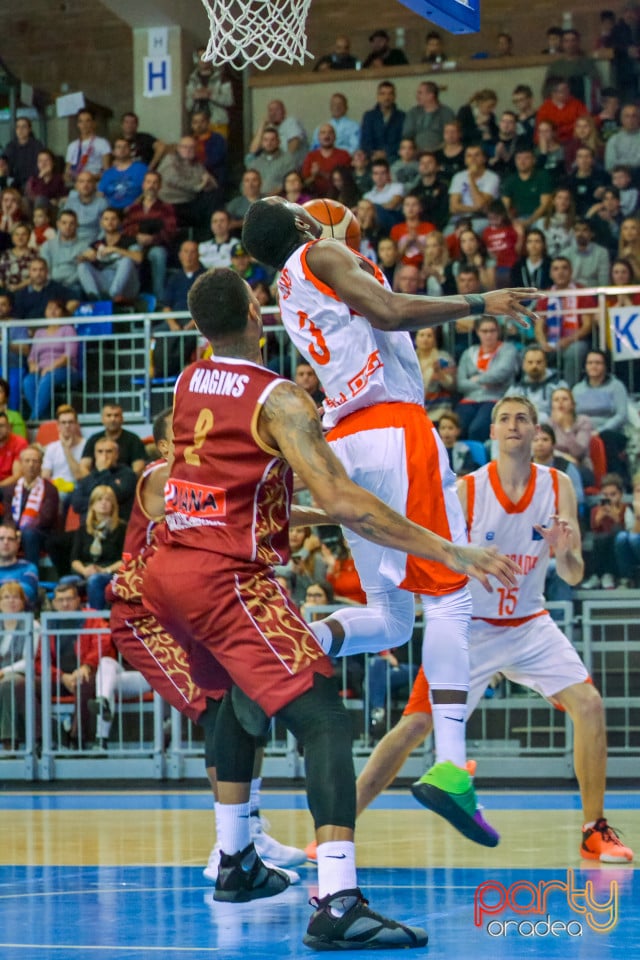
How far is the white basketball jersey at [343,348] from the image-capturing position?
5.73 m

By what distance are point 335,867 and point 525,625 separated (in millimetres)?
2887

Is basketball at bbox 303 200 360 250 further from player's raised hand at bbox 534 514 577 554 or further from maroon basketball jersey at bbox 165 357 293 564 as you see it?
player's raised hand at bbox 534 514 577 554

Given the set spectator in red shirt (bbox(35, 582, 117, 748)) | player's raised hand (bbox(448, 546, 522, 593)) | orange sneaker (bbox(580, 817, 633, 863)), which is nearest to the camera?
player's raised hand (bbox(448, 546, 522, 593))

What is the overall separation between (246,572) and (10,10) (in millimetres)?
18324

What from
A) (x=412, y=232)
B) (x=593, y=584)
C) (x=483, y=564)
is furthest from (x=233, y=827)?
(x=412, y=232)

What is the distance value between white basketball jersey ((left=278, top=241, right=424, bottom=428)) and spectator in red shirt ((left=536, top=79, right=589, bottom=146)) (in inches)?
442

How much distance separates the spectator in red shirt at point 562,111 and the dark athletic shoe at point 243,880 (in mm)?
12643

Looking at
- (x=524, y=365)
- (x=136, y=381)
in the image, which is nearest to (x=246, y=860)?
(x=524, y=365)

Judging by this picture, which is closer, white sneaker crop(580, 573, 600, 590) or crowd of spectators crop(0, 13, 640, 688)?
white sneaker crop(580, 573, 600, 590)

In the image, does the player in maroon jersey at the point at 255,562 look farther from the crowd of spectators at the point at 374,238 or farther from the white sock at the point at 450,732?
the crowd of spectators at the point at 374,238

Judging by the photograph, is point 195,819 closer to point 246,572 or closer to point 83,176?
point 246,572

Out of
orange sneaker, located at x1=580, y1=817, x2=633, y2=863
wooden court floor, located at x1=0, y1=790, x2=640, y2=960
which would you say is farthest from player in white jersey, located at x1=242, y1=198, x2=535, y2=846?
orange sneaker, located at x1=580, y1=817, x2=633, y2=863

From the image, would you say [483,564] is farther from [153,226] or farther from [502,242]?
[153,226]

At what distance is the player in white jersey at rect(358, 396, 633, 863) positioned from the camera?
6523mm
